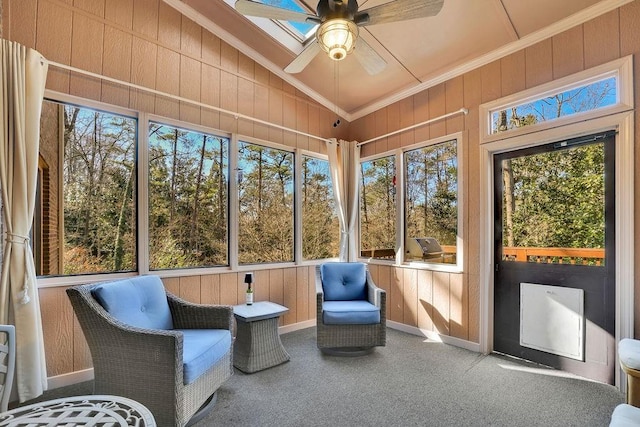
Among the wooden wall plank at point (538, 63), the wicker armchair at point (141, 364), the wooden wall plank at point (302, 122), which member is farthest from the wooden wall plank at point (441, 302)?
the wicker armchair at point (141, 364)

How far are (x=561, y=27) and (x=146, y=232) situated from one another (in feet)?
13.6

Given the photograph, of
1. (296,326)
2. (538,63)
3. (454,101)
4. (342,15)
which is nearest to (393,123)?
(454,101)

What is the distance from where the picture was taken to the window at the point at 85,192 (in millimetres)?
Answer: 2635

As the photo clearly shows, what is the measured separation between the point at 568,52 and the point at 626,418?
2808 millimetres

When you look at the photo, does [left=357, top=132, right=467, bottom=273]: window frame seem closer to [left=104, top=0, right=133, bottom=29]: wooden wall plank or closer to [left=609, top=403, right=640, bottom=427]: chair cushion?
[left=609, top=403, right=640, bottom=427]: chair cushion

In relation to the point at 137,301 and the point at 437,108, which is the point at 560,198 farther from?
the point at 137,301

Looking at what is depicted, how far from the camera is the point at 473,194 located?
3418mm

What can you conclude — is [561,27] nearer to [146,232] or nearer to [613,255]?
[613,255]

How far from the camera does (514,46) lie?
3.09m

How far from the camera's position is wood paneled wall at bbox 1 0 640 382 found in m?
2.58

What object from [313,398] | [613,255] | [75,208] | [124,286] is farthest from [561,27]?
[75,208]

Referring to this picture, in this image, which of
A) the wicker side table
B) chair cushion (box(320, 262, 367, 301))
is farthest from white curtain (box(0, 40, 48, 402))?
chair cushion (box(320, 262, 367, 301))

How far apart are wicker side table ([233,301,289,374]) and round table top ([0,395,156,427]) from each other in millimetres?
1526

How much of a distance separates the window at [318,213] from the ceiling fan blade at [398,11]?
245cm
